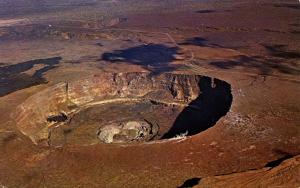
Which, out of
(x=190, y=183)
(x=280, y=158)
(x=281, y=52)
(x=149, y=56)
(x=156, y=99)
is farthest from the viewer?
(x=149, y=56)

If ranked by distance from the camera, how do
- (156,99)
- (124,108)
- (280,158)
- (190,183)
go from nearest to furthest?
(190,183) < (280,158) < (124,108) < (156,99)

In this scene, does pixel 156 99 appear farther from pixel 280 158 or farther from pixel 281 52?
pixel 280 158

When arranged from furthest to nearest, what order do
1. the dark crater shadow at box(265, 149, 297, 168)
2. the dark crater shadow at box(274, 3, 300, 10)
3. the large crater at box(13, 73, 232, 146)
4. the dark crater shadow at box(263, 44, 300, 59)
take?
the dark crater shadow at box(274, 3, 300, 10)
the dark crater shadow at box(263, 44, 300, 59)
the large crater at box(13, 73, 232, 146)
the dark crater shadow at box(265, 149, 297, 168)

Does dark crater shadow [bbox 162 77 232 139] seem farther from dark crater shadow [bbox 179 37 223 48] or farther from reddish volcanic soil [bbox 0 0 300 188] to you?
dark crater shadow [bbox 179 37 223 48]

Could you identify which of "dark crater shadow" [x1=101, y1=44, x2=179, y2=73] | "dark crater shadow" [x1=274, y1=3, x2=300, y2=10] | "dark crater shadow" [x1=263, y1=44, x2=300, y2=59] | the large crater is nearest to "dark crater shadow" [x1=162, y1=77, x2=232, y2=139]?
the large crater

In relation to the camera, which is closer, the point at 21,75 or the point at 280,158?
the point at 280,158

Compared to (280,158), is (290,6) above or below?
above

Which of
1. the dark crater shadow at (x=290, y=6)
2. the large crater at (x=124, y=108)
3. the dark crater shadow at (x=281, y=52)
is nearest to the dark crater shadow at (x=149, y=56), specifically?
the large crater at (x=124, y=108)

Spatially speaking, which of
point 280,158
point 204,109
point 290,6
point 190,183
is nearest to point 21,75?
point 204,109
